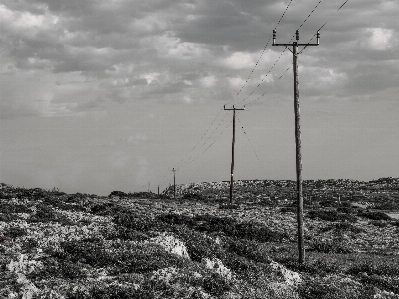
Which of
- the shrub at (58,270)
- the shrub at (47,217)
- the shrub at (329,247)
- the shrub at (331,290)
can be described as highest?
the shrub at (47,217)

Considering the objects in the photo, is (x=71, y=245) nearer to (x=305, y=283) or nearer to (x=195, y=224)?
(x=305, y=283)

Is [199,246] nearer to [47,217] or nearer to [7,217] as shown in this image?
[47,217]

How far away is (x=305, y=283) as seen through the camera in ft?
52.0

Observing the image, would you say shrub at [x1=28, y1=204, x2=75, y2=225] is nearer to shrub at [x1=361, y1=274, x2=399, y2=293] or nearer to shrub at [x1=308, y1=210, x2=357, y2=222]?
shrub at [x1=361, y1=274, x2=399, y2=293]

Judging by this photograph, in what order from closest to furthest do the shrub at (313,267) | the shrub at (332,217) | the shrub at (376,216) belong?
the shrub at (313,267)
the shrub at (332,217)
the shrub at (376,216)

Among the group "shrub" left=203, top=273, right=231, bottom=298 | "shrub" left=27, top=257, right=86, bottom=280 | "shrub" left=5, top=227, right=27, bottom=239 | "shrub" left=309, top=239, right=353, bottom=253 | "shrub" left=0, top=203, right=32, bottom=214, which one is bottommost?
"shrub" left=309, top=239, right=353, bottom=253

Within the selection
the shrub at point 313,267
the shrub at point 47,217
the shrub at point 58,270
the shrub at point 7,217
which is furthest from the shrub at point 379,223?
the shrub at point 58,270

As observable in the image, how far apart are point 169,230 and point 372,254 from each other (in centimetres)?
1230

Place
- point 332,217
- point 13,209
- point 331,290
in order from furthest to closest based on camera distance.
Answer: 1. point 332,217
2. point 13,209
3. point 331,290

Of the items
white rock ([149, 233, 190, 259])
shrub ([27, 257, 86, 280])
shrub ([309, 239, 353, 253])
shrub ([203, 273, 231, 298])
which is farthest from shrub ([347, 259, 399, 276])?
shrub ([27, 257, 86, 280])

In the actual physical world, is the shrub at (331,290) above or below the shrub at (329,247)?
above

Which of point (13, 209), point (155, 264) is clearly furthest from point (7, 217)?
point (155, 264)

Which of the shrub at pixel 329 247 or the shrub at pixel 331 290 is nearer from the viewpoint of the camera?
the shrub at pixel 331 290

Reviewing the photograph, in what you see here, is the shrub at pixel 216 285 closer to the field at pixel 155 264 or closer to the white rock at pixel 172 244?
the field at pixel 155 264
